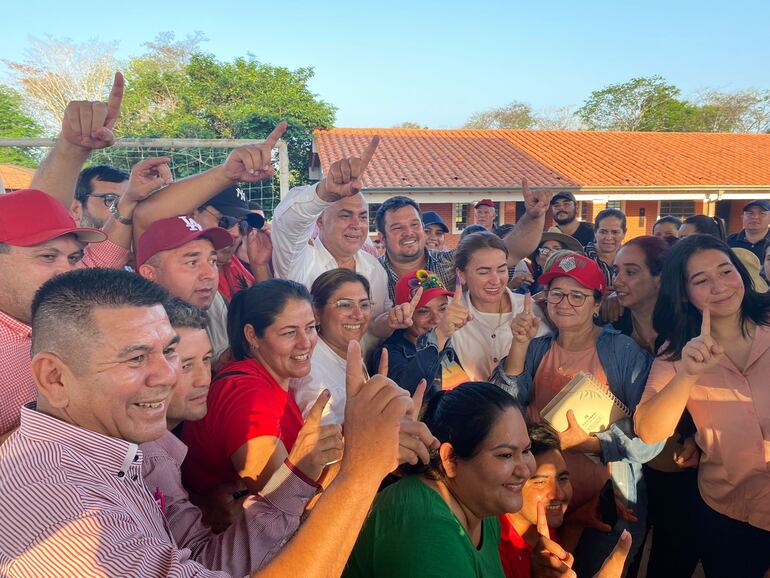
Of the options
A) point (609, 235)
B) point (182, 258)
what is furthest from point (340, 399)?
point (609, 235)

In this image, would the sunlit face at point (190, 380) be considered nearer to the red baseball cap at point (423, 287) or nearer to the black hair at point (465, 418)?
the black hair at point (465, 418)

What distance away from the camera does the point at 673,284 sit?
2.58m

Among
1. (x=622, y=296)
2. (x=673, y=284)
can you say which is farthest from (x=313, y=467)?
(x=622, y=296)

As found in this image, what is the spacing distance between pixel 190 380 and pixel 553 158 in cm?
1865

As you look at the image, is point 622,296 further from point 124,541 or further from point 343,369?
point 124,541

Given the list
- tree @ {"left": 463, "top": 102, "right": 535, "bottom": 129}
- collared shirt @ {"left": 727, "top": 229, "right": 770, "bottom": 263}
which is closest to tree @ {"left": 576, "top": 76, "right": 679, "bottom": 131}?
tree @ {"left": 463, "top": 102, "right": 535, "bottom": 129}

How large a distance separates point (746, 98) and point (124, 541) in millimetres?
44429

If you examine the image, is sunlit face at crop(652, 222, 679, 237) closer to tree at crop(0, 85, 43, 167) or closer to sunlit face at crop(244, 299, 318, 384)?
sunlit face at crop(244, 299, 318, 384)

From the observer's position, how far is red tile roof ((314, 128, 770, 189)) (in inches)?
643

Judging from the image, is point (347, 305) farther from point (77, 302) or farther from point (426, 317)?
point (77, 302)

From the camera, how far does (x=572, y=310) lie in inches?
109

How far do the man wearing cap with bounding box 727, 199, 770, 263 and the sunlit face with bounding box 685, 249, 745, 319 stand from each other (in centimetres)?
430

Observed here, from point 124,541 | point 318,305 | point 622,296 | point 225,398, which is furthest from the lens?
point 622,296

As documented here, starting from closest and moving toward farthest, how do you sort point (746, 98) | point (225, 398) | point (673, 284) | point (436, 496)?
point (436, 496) < point (225, 398) < point (673, 284) < point (746, 98)
